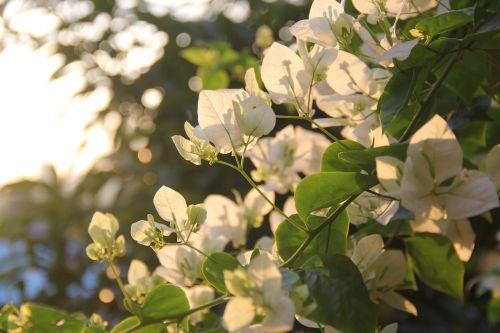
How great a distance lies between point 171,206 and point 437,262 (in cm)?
20

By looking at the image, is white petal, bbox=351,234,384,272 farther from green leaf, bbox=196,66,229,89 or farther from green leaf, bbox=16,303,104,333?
green leaf, bbox=196,66,229,89

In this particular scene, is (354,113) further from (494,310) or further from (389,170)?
(494,310)

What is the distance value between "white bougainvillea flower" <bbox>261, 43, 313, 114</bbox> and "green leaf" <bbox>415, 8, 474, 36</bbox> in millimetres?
66

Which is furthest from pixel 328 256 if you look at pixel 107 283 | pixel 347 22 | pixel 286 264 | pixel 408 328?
pixel 107 283

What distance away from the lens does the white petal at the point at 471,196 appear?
0.29 metres

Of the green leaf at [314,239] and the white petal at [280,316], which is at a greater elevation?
the white petal at [280,316]

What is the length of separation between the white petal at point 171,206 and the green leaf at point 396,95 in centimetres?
12

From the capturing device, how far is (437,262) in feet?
1.50

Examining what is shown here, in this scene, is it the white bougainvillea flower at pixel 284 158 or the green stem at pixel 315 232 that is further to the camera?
the white bougainvillea flower at pixel 284 158

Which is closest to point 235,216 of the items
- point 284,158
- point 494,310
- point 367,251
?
point 284,158

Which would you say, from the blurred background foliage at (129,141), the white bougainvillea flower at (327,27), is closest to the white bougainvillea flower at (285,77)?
the white bougainvillea flower at (327,27)

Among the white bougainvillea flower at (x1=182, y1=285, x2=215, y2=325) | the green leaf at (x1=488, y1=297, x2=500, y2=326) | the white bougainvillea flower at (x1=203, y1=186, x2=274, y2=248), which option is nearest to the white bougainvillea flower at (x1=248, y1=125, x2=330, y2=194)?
the white bougainvillea flower at (x1=203, y1=186, x2=274, y2=248)

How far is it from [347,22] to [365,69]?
49 millimetres

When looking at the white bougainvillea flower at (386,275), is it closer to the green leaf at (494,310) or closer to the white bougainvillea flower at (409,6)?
the white bougainvillea flower at (409,6)
